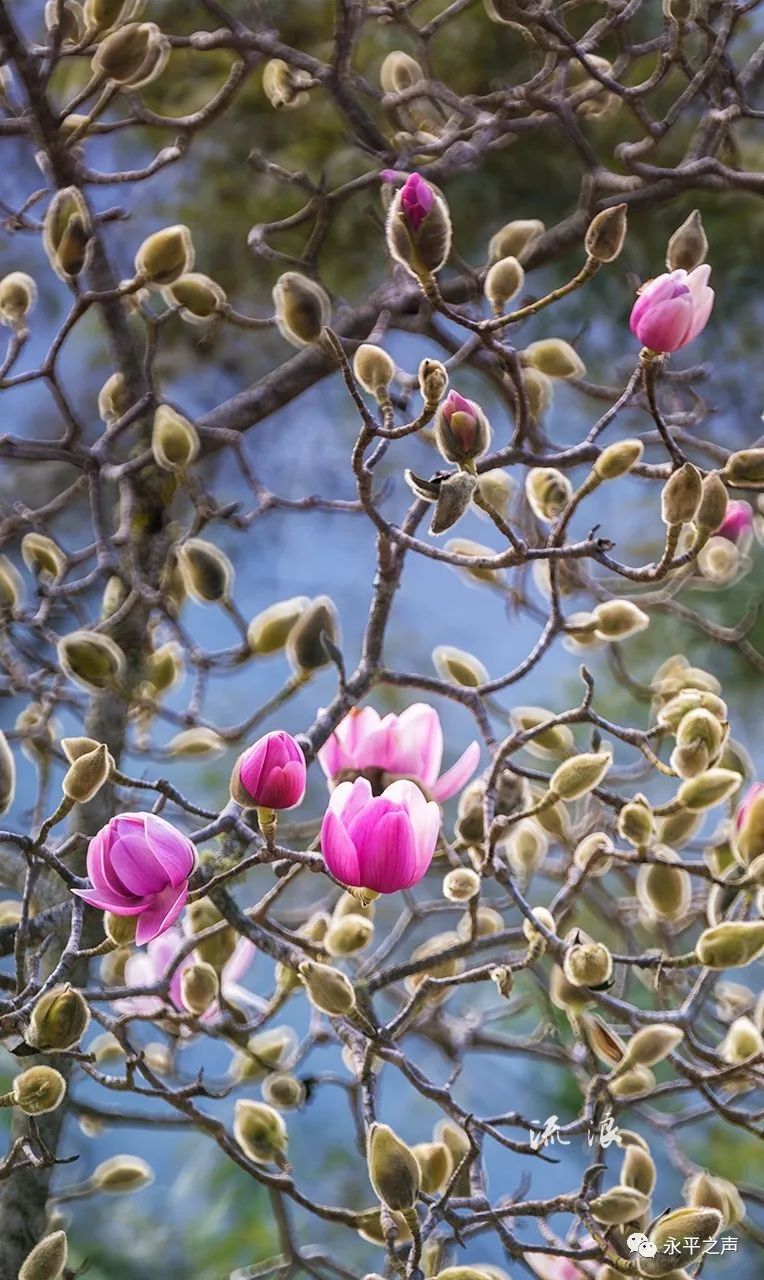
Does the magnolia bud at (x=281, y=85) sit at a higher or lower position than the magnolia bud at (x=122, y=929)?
higher

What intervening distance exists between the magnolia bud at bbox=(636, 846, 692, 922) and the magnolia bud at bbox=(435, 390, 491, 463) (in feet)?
0.76

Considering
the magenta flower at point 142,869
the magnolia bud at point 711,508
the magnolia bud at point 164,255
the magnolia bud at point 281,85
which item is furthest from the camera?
the magnolia bud at point 281,85

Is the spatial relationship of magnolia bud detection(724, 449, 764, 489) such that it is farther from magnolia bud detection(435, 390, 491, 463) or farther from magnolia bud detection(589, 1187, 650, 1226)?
magnolia bud detection(589, 1187, 650, 1226)

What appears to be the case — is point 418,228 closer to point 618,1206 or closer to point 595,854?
point 595,854

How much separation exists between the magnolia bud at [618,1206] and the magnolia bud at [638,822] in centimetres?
14

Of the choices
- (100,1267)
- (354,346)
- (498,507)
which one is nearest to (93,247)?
(354,346)

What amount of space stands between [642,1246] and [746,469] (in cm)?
31

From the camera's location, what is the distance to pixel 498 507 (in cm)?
66

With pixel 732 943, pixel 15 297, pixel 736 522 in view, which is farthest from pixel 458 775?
pixel 15 297

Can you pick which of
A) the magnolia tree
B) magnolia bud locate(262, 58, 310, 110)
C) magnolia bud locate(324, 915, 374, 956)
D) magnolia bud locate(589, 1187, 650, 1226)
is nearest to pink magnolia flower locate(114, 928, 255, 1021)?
the magnolia tree

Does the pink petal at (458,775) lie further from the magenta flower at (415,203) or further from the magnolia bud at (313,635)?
the magenta flower at (415,203)

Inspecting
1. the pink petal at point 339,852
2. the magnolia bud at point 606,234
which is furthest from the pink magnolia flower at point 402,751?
the magnolia bud at point 606,234

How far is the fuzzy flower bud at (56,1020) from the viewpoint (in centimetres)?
41

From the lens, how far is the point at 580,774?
0.53m
